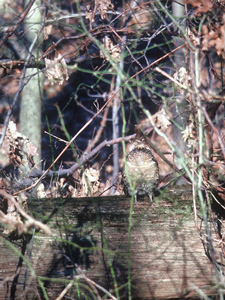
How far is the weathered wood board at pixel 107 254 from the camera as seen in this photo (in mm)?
1897

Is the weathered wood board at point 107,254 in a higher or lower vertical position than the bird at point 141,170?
lower

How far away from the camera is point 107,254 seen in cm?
189

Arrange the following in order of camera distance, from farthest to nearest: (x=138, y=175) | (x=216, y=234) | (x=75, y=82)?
(x=75, y=82), (x=138, y=175), (x=216, y=234)

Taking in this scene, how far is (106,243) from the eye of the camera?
196cm

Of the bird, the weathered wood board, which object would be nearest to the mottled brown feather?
the bird

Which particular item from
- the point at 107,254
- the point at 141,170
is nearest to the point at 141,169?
the point at 141,170

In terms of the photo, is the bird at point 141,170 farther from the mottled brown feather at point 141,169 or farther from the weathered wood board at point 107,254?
the weathered wood board at point 107,254

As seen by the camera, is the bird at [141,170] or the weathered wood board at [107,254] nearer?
the weathered wood board at [107,254]

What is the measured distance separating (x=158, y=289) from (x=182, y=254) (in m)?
0.19

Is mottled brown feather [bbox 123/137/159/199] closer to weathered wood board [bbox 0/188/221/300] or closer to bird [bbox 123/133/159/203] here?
bird [bbox 123/133/159/203]

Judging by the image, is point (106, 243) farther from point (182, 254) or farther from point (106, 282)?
point (182, 254)

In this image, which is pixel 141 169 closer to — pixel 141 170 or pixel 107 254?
pixel 141 170

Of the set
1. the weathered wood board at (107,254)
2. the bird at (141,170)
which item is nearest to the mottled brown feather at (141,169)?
the bird at (141,170)

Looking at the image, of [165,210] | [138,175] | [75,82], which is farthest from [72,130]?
[165,210]
